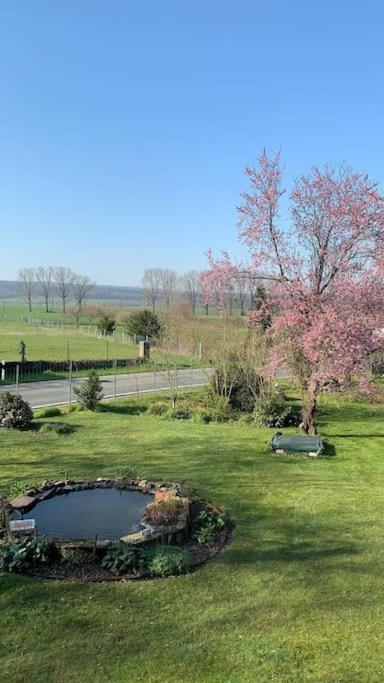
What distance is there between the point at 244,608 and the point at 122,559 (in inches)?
Result: 59.4

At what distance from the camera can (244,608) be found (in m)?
5.08

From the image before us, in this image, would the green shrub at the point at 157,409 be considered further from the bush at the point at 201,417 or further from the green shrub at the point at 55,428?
the green shrub at the point at 55,428

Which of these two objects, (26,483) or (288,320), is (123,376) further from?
(26,483)

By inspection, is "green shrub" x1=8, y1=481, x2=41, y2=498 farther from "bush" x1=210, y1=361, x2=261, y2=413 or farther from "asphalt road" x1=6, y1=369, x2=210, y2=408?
"bush" x1=210, y1=361, x2=261, y2=413

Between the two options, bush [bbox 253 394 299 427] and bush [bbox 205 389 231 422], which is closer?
bush [bbox 253 394 299 427]

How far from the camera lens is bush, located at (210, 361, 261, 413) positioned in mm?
16609

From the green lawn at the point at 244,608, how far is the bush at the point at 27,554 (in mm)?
198

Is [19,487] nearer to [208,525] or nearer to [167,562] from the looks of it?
[208,525]

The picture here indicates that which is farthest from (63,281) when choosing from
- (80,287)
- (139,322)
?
(139,322)

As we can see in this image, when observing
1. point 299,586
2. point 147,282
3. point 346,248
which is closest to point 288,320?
point 346,248

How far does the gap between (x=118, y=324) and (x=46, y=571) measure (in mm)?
45434

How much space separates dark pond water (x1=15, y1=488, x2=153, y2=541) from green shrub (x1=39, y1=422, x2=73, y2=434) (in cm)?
485

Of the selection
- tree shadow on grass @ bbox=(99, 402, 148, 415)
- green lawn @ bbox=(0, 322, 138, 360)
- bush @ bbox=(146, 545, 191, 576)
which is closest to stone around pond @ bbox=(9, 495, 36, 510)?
bush @ bbox=(146, 545, 191, 576)

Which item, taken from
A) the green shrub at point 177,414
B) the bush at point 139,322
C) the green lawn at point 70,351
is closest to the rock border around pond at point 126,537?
the green shrub at point 177,414
